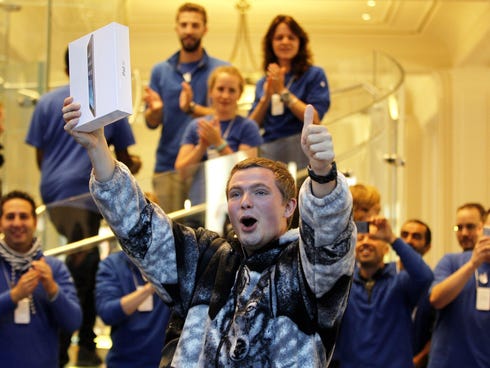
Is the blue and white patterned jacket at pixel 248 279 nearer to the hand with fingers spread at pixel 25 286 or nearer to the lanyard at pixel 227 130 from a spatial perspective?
the hand with fingers spread at pixel 25 286

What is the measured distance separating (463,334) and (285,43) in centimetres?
194

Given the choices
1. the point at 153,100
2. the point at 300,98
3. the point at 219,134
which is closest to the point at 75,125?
the point at 219,134

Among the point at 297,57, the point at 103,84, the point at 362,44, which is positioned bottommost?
the point at 103,84

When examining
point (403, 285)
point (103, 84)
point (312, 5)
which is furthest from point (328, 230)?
point (312, 5)

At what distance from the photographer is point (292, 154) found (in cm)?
597

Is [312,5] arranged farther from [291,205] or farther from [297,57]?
[291,205]

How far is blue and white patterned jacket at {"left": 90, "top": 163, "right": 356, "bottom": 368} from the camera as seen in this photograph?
2.72 metres

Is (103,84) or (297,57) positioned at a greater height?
(297,57)

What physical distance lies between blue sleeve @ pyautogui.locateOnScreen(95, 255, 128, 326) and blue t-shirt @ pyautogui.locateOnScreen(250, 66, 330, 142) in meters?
1.26

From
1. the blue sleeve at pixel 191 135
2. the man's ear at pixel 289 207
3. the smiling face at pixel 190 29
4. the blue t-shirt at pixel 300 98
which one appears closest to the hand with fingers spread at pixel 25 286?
the blue sleeve at pixel 191 135

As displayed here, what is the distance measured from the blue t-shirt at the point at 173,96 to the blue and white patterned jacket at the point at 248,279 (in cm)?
A: 349

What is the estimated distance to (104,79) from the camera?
2.74 m

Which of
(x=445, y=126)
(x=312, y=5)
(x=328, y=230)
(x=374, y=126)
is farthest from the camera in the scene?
(x=445, y=126)

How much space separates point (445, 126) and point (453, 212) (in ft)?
3.57
